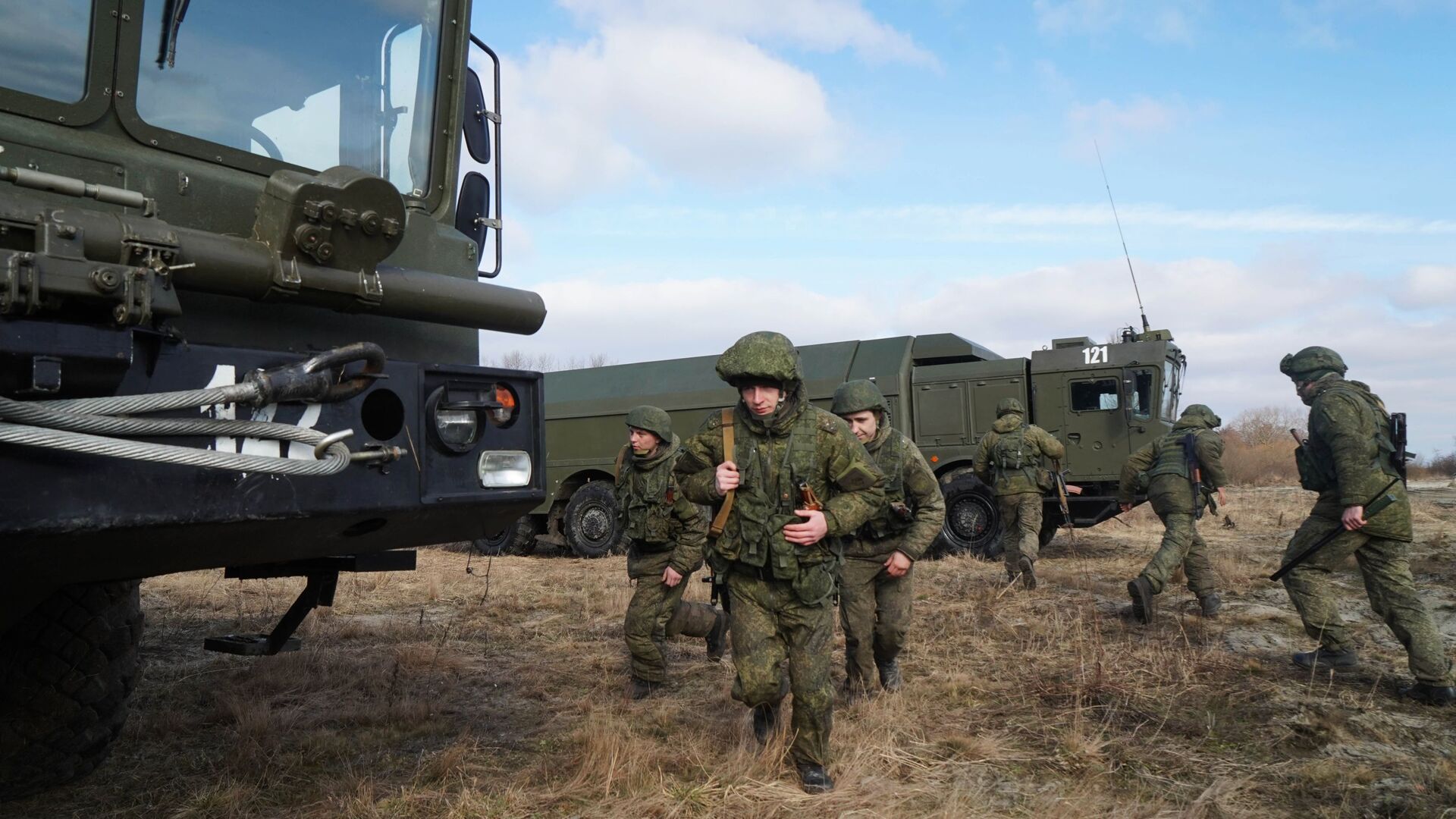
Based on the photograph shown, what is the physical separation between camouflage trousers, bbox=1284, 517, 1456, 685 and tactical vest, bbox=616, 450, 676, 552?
3.41 meters

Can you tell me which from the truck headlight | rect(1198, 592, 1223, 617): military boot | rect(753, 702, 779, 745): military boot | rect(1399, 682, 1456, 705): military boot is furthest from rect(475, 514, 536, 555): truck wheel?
the truck headlight

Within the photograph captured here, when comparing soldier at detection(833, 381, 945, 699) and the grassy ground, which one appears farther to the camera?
soldier at detection(833, 381, 945, 699)

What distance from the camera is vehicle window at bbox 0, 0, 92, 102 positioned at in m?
2.38

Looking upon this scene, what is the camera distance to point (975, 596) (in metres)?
8.24

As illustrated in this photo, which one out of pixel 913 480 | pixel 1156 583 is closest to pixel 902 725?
pixel 913 480

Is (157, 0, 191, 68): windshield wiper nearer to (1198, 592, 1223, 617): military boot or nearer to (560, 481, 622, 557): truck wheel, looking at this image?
(1198, 592, 1223, 617): military boot

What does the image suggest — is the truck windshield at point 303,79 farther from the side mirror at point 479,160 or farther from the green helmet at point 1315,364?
the green helmet at point 1315,364

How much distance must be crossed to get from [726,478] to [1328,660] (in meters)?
3.84

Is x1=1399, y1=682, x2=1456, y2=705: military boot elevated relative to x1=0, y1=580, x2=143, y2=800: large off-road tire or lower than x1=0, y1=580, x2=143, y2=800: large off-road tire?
lower

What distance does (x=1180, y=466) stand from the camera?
762 cm

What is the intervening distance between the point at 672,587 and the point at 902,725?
165 cm

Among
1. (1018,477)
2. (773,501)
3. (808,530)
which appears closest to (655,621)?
(773,501)

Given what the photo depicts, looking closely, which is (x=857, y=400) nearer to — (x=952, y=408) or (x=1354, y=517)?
(x=1354, y=517)

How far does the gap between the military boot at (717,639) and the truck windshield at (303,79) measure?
342 cm
